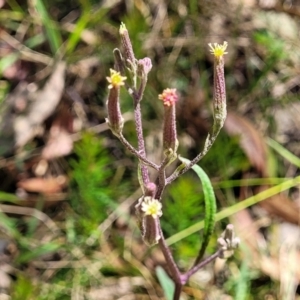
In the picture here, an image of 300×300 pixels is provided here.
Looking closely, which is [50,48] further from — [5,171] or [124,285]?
[124,285]

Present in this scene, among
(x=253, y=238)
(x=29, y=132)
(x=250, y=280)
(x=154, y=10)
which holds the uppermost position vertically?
(x=154, y=10)

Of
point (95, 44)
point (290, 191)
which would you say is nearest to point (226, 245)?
point (290, 191)

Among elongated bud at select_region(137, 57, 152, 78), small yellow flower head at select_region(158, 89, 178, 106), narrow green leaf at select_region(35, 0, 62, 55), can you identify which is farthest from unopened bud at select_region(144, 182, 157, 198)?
narrow green leaf at select_region(35, 0, 62, 55)

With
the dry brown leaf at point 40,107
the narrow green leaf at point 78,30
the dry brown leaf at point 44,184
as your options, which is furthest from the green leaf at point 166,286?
the narrow green leaf at point 78,30

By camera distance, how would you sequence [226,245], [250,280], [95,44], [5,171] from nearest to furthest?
[226,245] < [250,280] < [5,171] < [95,44]

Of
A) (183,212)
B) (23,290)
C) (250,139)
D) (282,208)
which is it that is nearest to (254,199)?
(282,208)

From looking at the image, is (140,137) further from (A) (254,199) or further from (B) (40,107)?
(B) (40,107)

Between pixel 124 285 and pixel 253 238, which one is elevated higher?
pixel 253 238

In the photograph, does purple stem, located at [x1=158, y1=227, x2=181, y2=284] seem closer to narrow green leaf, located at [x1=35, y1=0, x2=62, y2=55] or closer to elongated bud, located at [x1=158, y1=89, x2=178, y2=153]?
elongated bud, located at [x1=158, y1=89, x2=178, y2=153]
